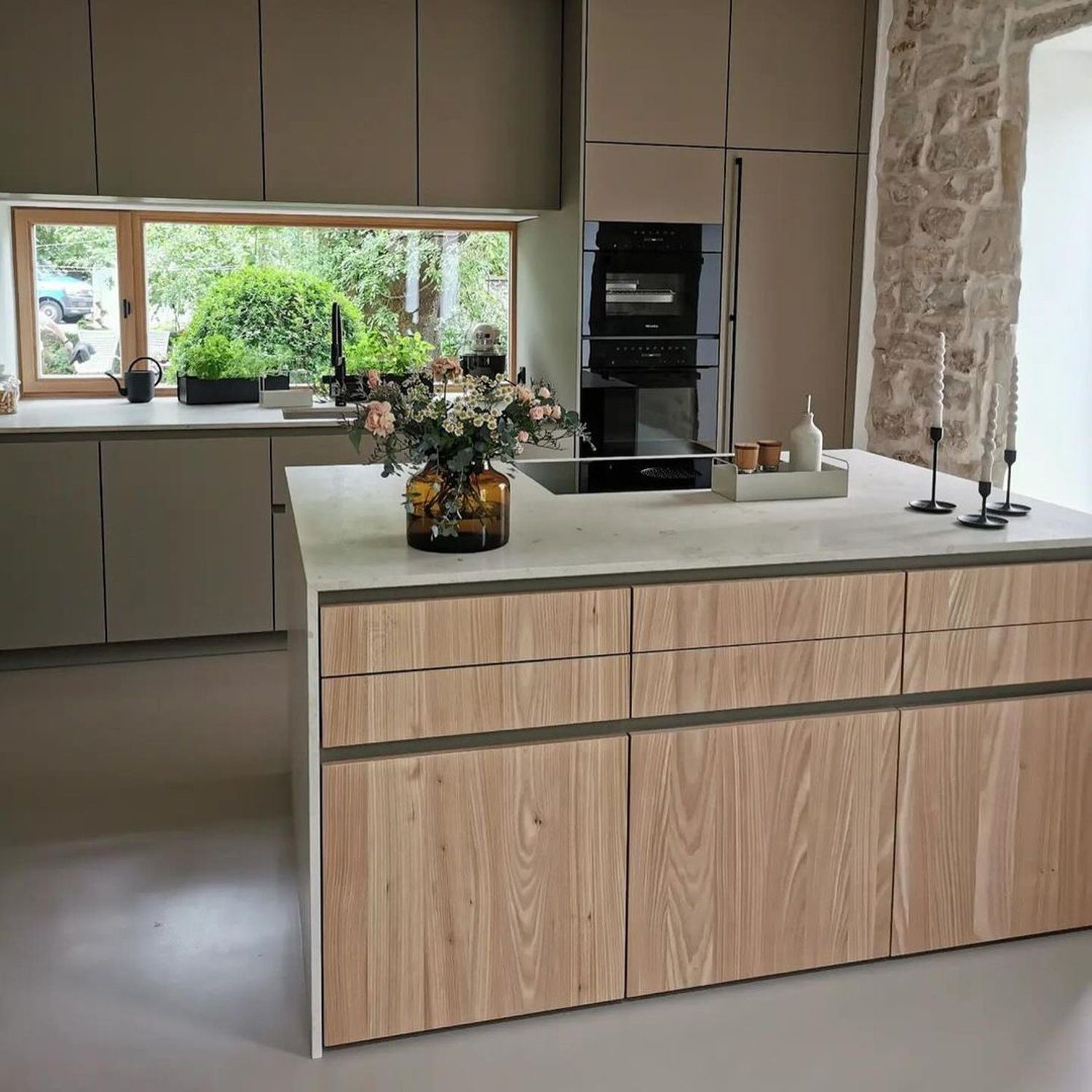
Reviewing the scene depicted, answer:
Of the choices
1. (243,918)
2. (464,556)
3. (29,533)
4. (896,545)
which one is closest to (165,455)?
(29,533)

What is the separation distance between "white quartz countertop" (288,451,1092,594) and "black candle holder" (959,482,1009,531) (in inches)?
A: 0.8

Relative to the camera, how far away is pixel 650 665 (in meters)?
2.31

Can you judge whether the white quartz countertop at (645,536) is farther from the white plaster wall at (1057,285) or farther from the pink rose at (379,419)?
the white plaster wall at (1057,285)

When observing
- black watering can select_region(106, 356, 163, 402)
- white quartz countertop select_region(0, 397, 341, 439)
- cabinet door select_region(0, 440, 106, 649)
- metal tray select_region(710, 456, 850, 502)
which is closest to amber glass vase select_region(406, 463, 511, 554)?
metal tray select_region(710, 456, 850, 502)

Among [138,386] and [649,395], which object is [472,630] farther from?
[138,386]

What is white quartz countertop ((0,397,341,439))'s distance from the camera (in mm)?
4195

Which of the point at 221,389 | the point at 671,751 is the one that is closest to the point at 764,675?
the point at 671,751

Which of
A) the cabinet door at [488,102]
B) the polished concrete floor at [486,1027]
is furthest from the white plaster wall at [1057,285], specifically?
the polished concrete floor at [486,1027]

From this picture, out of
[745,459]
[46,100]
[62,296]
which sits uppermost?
[46,100]

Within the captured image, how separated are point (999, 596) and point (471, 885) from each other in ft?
3.92

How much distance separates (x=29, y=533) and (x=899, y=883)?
311 cm

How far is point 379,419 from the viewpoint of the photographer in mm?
2182

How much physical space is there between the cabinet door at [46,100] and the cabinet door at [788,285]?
89.8 inches

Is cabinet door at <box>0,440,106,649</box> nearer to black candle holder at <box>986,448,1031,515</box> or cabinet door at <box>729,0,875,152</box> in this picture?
cabinet door at <box>729,0,875,152</box>
